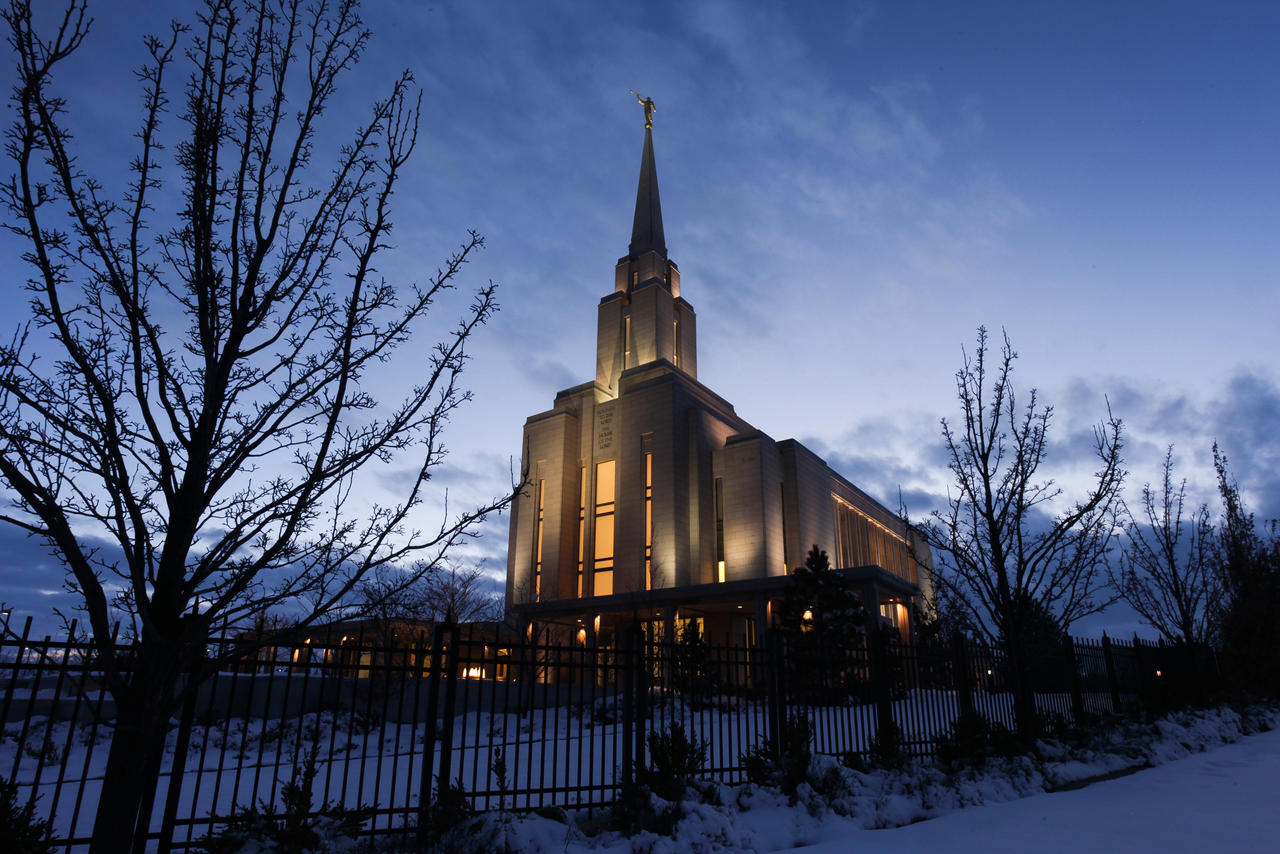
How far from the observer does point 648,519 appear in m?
50.1

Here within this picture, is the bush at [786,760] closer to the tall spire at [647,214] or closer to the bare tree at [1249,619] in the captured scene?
the bare tree at [1249,619]

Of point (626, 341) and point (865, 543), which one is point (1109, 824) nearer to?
point (626, 341)

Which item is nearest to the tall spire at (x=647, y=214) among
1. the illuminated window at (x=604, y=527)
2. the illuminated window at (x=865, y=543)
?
the illuminated window at (x=604, y=527)

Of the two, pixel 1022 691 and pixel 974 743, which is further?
pixel 1022 691

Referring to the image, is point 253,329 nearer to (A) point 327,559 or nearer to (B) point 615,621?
(A) point 327,559

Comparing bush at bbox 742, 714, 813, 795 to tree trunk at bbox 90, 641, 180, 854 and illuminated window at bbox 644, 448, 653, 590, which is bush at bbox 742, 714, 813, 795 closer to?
tree trunk at bbox 90, 641, 180, 854

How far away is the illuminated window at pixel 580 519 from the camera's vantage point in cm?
5259

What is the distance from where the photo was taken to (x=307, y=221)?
4797mm

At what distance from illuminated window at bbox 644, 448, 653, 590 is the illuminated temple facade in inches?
3.4

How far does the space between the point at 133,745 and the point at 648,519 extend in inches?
1831

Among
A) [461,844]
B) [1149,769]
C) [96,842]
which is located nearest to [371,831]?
[461,844]

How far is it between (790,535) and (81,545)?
50.1m

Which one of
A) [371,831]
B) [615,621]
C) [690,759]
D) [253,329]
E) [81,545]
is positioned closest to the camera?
[81,545]

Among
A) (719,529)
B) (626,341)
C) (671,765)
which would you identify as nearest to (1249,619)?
(671,765)
